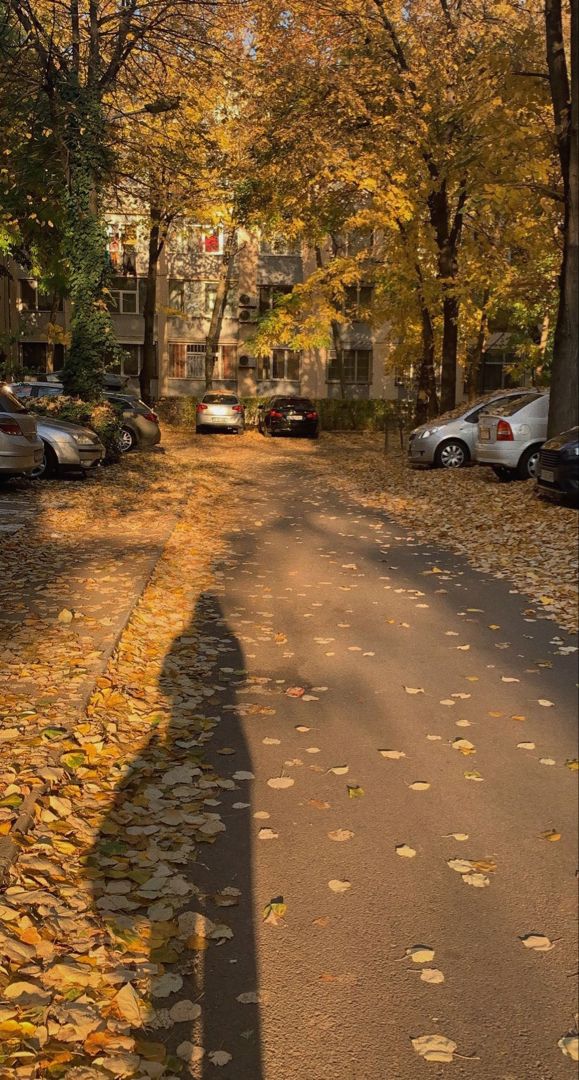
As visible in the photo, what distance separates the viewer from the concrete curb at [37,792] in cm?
358

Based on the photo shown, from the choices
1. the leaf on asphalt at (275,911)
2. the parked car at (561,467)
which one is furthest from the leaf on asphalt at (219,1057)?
the parked car at (561,467)

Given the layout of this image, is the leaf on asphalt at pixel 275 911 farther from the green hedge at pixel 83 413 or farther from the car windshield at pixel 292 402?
the car windshield at pixel 292 402

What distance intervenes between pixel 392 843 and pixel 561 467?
32.5 feet

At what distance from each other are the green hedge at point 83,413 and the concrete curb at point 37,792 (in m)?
9.04

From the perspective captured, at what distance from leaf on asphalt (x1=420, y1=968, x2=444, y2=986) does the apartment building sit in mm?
46314

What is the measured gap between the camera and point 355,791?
14.4ft

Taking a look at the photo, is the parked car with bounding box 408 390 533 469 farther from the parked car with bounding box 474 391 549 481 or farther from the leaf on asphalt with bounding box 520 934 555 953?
the leaf on asphalt with bounding box 520 934 555 953

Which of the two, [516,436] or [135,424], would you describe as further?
[135,424]

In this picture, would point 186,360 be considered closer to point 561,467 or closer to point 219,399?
point 219,399

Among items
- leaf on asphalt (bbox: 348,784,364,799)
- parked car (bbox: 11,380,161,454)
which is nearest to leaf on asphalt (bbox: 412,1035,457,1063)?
leaf on asphalt (bbox: 348,784,364,799)

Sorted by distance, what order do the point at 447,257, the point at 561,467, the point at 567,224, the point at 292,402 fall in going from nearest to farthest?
the point at 561,467, the point at 567,224, the point at 447,257, the point at 292,402

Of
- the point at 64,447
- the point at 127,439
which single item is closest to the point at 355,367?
the point at 127,439

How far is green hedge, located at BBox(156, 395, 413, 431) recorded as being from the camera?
143 ft

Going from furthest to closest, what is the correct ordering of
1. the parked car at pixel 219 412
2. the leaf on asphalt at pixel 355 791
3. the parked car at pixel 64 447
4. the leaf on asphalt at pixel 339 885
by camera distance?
the parked car at pixel 219 412 → the parked car at pixel 64 447 → the leaf on asphalt at pixel 355 791 → the leaf on asphalt at pixel 339 885
